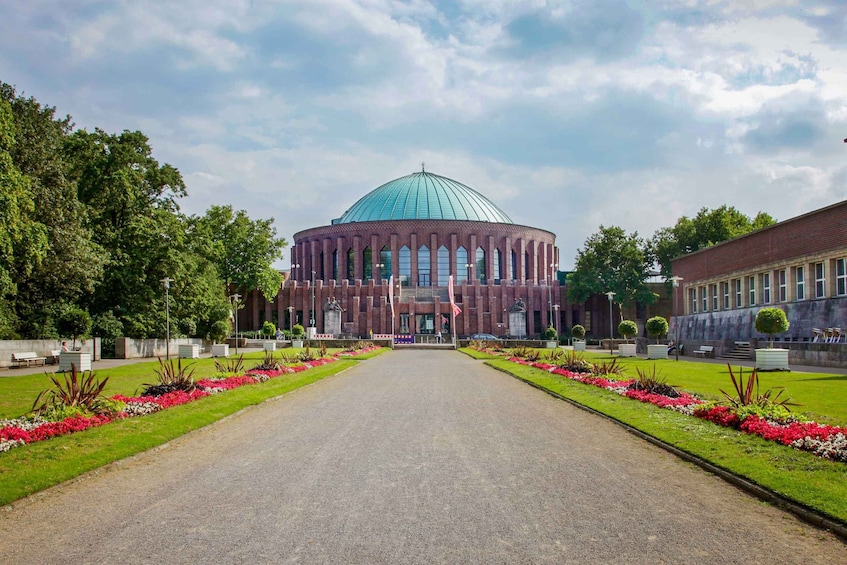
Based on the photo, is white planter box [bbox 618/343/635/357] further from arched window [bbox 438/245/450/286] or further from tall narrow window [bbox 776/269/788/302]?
arched window [bbox 438/245/450/286]

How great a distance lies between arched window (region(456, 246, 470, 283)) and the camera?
Result: 91562mm

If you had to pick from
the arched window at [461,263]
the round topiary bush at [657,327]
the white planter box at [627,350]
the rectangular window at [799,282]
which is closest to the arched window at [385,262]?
the arched window at [461,263]

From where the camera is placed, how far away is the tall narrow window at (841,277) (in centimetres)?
3269

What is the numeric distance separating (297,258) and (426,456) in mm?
91670

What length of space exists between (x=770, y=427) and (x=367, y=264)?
8297cm

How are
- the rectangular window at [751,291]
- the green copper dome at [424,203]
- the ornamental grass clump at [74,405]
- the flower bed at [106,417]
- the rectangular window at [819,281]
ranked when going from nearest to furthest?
the flower bed at [106,417] < the ornamental grass clump at [74,405] < the rectangular window at [819,281] < the rectangular window at [751,291] < the green copper dome at [424,203]

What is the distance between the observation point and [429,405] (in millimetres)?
16844

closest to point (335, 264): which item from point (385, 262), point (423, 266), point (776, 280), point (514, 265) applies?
Result: point (385, 262)

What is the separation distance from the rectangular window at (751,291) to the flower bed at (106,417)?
31.2 m

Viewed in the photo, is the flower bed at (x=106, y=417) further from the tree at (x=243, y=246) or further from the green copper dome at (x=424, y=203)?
the green copper dome at (x=424, y=203)

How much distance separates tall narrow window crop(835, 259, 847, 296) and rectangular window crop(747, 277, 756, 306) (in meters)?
8.30

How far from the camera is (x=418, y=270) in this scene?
301 ft

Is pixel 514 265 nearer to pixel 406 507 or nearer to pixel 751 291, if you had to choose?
pixel 751 291

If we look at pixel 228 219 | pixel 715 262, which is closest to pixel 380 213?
pixel 228 219
